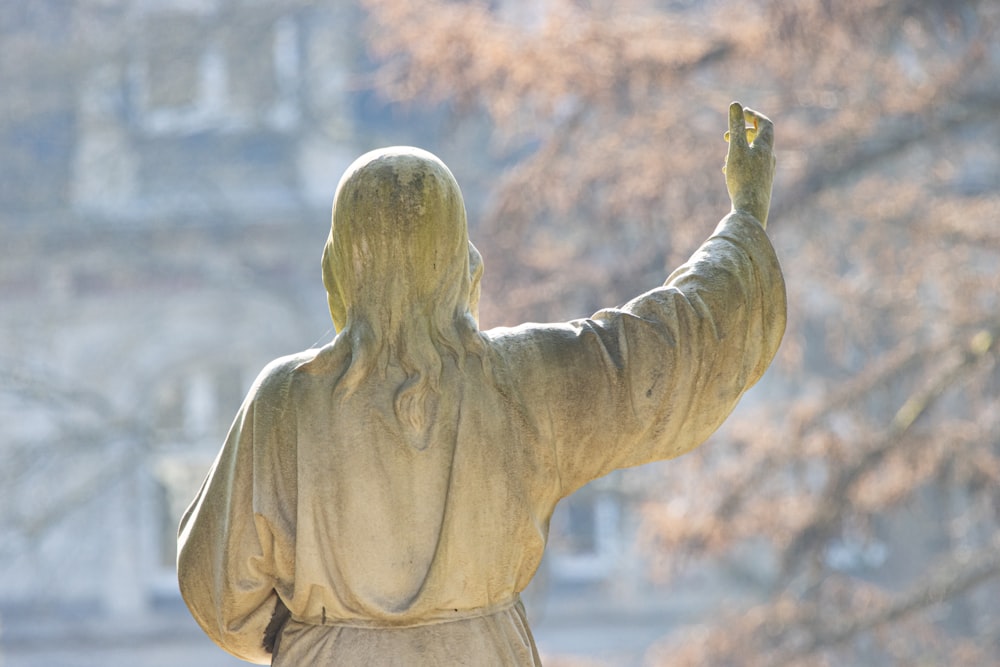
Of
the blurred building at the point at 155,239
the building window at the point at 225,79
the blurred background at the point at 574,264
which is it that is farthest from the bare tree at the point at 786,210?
the blurred building at the point at 155,239

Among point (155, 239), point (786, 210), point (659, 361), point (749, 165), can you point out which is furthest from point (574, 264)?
point (155, 239)

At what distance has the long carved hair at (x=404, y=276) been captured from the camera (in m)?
2.26

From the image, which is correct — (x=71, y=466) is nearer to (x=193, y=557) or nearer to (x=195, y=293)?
(x=195, y=293)

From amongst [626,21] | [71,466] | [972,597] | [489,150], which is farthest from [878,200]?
[71,466]

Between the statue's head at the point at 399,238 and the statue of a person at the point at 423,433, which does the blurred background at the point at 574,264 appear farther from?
the statue's head at the point at 399,238

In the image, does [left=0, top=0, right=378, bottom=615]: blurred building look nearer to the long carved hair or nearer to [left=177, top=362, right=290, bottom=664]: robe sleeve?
[left=177, top=362, right=290, bottom=664]: robe sleeve

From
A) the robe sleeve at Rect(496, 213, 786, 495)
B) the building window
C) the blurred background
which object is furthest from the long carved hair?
the building window

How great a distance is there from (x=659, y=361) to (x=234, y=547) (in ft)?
2.14

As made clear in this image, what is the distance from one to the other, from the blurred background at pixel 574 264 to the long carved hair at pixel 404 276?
4.48 meters

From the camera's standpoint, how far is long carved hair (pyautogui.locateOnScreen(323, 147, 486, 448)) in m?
2.26

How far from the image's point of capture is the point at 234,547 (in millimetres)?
2307

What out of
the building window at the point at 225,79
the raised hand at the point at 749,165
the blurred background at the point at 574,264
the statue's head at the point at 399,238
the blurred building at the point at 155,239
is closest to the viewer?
the statue's head at the point at 399,238

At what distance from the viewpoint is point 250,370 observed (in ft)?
45.2

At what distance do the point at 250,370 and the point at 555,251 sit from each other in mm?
5883
